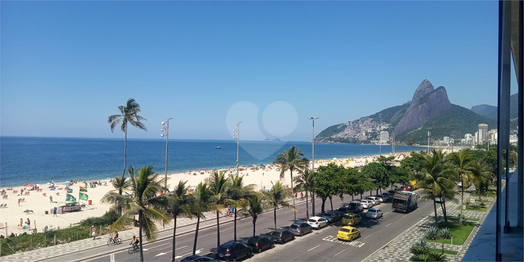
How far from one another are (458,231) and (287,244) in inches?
483

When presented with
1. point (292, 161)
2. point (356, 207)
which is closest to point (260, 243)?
point (292, 161)

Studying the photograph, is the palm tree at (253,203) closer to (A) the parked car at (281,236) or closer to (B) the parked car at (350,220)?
(A) the parked car at (281,236)

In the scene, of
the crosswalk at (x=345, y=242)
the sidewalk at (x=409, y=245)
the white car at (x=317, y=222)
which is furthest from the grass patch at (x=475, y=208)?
the crosswalk at (x=345, y=242)

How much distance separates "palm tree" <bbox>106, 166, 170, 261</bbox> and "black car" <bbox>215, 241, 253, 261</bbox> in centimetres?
464

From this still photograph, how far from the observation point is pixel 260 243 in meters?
18.5

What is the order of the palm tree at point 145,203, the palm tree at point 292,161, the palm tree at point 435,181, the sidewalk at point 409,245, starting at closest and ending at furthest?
1. the palm tree at point 145,203
2. the sidewalk at point 409,245
3. the palm tree at point 435,181
4. the palm tree at point 292,161

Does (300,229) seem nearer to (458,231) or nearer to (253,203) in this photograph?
(253,203)

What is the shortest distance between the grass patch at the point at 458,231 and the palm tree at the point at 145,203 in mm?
17060

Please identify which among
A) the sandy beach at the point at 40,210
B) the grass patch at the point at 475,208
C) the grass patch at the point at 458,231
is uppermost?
the grass patch at the point at 458,231

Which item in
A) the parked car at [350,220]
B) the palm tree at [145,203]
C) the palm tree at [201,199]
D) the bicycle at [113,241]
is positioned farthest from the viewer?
the parked car at [350,220]

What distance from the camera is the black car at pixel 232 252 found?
1625 cm

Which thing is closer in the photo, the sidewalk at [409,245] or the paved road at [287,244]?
the sidewalk at [409,245]

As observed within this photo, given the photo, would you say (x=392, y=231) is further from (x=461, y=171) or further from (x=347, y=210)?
(x=461, y=171)

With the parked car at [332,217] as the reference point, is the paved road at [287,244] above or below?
below
